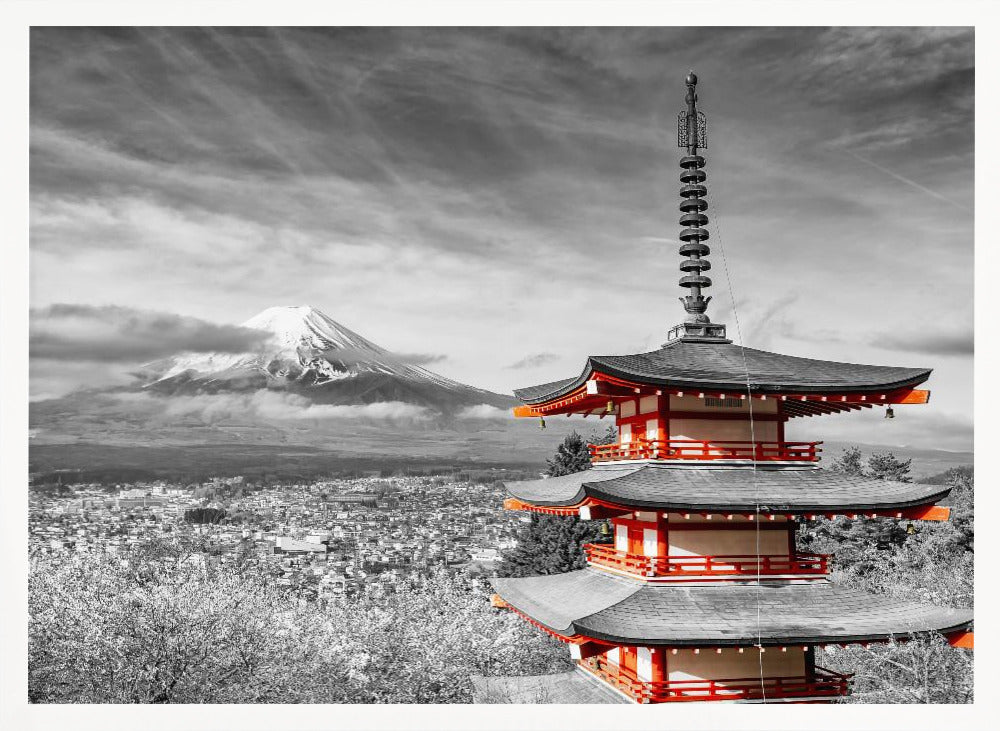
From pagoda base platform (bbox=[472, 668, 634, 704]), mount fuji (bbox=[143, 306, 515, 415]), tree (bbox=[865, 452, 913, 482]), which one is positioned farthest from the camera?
mount fuji (bbox=[143, 306, 515, 415])

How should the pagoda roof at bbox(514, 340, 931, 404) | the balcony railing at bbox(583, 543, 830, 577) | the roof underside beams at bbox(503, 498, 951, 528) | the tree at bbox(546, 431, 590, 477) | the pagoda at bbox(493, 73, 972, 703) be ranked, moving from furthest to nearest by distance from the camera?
1. the tree at bbox(546, 431, 590, 477)
2. the balcony railing at bbox(583, 543, 830, 577)
3. the pagoda roof at bbox(514, 340, 931, 404)
4. the roof underside beams at bbox(503, 498, 951, 528)
5. the pagoda at bbox(493, 73, 972, 703)

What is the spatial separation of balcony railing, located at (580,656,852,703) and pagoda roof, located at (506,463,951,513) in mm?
1461

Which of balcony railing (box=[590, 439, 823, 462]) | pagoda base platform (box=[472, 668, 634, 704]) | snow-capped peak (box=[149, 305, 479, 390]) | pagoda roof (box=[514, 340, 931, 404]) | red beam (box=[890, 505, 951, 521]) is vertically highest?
snow-capped peak (box=[149, 305, 479, 390])

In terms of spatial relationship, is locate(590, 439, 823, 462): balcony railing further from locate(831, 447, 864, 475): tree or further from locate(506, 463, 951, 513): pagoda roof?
locate(831, 447, 864, 475): tree

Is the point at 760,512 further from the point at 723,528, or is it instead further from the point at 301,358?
the point at 301,358

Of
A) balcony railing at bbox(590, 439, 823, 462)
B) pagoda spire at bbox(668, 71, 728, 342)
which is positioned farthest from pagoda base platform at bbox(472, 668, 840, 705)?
pagoda spire at bbox(668, 71, 728, 342)

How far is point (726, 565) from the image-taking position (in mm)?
7680

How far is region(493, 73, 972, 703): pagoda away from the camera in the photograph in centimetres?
708

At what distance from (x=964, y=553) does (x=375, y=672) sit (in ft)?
49.7

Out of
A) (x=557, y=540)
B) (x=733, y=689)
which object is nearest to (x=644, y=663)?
(x=733, y=689)

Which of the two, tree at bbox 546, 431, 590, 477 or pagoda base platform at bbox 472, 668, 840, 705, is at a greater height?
tree at bbox 546, 431, 590, 477

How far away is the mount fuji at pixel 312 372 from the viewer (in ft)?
131

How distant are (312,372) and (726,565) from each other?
3788 cm
